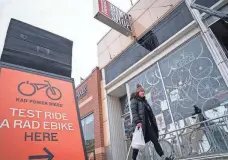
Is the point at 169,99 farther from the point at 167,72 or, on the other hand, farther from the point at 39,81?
the point at 39,81

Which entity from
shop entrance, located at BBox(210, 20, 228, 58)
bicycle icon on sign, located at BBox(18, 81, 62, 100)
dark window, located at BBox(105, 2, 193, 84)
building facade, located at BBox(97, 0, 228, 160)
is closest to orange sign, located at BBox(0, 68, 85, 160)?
bicycle icon on sign, located at BBox(18, 81, 62, 100)

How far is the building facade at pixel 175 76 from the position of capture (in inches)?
200

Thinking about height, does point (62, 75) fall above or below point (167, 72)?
below

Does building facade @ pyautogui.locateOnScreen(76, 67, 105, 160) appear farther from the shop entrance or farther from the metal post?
the shop entrance

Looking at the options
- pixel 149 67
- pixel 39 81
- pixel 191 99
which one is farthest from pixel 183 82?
pixel 39 81

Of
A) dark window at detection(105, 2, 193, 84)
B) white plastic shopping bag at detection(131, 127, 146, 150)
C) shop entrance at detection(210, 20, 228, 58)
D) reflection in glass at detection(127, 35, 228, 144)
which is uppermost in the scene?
dark window at detection(105, 2, 193, 84)

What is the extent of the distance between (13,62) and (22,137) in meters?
1.46

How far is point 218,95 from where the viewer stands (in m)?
5.13

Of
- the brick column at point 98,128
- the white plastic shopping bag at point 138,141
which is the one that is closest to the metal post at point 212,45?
the white plastic shopping bag at point 138,141

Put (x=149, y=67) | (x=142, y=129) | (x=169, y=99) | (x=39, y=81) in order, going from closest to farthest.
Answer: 1. (x=39, y=81)
2. (x=142, y=129)
3. (x=169, y=99)
4. (x=149, y=67)

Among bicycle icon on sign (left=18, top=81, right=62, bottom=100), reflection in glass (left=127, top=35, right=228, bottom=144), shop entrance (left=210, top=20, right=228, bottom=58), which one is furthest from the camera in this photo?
shop entrance (left=210, top=20, right=228, bottom=58)

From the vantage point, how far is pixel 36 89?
3.17 m

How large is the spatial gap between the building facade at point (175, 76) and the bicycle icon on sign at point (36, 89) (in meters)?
3.26

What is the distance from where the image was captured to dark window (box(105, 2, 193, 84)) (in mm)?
6609
